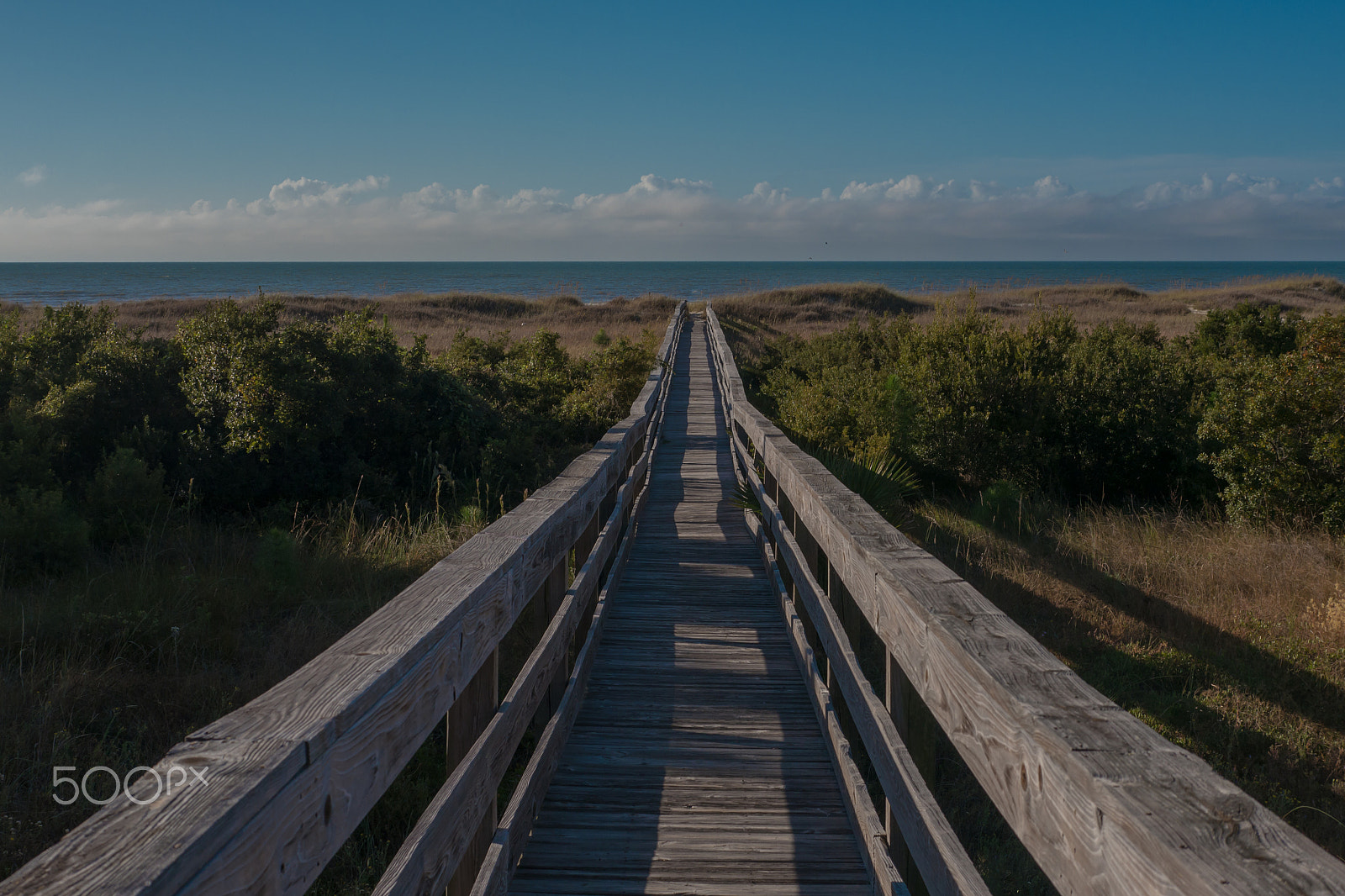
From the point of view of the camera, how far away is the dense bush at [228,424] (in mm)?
7551

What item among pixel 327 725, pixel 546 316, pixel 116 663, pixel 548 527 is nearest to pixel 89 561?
pixel 116 663

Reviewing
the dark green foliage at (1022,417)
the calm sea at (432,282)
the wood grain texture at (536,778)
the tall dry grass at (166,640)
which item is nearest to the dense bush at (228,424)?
the tall dry grass at (166,640)

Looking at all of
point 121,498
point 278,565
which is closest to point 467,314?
point 121,498

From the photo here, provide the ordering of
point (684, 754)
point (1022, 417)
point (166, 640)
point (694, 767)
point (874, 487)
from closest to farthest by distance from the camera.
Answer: point (694, 767)
point (684, 754)
point (166, 640)
point (874, 487)
point (1022, 417)

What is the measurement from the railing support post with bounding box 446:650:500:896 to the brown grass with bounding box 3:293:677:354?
23.9m

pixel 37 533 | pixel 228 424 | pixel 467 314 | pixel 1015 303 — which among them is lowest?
pixel 37 533

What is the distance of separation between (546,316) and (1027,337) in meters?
30.6

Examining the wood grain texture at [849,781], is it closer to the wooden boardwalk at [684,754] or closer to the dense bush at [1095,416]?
the wooden boardwalk at [684,754]

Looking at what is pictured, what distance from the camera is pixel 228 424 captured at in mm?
8812

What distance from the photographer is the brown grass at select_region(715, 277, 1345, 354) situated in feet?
121

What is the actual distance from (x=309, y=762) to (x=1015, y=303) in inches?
2003

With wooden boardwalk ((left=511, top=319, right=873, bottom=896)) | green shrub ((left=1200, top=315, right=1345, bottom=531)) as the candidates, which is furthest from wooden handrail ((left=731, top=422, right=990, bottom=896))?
green shrub ((left=1200, top=315, right=1345, bottom=531))

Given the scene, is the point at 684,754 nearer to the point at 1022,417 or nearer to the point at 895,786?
the point at 895,786

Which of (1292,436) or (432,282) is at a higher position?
(432,282)
